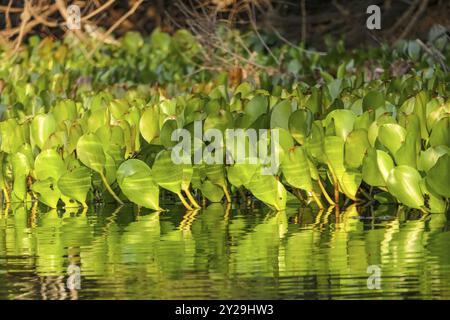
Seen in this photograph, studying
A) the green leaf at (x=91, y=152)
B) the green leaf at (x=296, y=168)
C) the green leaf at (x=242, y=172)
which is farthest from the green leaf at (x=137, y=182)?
the green leaf at (x=296, y=168)

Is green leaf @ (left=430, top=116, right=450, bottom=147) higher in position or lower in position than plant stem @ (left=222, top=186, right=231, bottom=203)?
higher

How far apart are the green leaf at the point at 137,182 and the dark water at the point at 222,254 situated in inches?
4.0

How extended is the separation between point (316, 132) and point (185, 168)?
633mm

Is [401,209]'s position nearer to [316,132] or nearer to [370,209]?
[370,209]

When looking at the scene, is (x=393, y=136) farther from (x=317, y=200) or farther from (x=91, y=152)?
(x=91, y=152)

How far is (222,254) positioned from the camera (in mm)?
4836

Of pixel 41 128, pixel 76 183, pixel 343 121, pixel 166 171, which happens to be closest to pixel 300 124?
pixel 343 121

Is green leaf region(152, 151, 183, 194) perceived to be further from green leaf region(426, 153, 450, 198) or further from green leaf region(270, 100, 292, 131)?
green leaf region(426, 153, 450, 198)

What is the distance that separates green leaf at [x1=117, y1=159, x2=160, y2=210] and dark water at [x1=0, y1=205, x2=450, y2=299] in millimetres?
100

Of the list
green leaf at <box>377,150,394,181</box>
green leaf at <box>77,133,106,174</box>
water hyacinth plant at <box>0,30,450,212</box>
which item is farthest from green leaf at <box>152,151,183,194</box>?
green leaf at <box>377,150,394,181</box>

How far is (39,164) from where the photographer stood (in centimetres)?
637

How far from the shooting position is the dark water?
13.6ft

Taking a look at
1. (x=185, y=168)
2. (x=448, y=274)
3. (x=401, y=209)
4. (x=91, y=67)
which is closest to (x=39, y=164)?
(x=185, y=168)

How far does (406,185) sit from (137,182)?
1241mm
